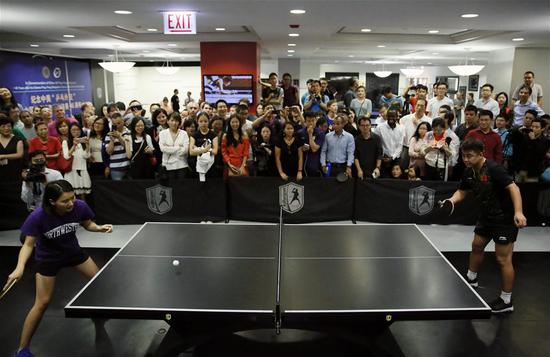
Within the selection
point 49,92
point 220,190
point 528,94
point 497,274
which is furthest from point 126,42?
point 497,274

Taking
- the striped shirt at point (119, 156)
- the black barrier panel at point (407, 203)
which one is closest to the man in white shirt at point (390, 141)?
the black barrier panel at point (407, 203)

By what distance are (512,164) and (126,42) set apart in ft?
35.6

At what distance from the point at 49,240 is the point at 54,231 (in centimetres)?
10

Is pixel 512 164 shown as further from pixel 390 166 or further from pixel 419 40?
pixel 419 40

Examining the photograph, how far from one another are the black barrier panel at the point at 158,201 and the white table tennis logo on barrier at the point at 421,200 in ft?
10.5

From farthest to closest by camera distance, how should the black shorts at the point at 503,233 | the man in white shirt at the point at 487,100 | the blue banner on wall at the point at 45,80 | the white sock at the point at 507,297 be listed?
the blue banner on wall at the point at 45,80
the man in white shirt at the point at 487,100
the white sock at the point at 507,297
the black shorts at the point at 503,233

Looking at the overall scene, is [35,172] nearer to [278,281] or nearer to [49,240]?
[49,240]

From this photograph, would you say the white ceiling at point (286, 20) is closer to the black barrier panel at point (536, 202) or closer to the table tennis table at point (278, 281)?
A: the black barrier panel at point (536, 202)

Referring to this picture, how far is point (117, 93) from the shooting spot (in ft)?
79.9

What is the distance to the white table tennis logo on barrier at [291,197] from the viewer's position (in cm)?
755

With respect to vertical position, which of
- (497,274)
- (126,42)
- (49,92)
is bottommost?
(497,274)

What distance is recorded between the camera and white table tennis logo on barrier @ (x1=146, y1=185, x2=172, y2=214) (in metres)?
7.53

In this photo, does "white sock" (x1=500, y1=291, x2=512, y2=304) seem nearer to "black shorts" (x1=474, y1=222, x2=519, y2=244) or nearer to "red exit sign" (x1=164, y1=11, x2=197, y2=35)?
"black shorts" (x1=474, y1=222, x2=519, y2=244)

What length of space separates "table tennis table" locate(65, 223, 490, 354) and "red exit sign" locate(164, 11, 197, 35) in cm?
419
